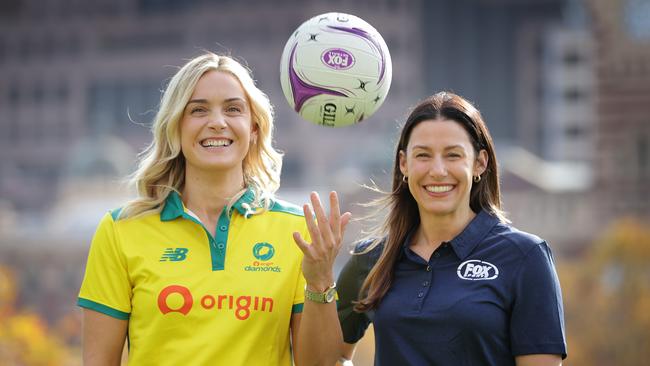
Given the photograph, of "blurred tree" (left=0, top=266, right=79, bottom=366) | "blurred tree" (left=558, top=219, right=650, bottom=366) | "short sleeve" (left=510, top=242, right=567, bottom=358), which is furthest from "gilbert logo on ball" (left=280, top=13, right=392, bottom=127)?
"blurred tree" (left=558, top=219, right=650, bottom=366)

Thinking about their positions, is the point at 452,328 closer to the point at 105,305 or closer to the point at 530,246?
the point at 530,246

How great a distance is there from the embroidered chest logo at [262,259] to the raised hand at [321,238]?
8.5 inches

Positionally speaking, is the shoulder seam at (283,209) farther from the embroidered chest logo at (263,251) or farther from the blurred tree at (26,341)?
the blurred tree at (26,341)

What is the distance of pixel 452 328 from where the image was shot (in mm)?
4590

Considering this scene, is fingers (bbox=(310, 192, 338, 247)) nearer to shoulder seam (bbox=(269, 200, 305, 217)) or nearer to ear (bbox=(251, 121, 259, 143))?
shoulder seam (bbox=(269, 200, 305, 217))

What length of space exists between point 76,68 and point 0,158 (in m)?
8.35

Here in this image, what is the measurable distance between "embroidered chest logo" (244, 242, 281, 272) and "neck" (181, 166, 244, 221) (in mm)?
227

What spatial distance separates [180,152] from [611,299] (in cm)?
4497

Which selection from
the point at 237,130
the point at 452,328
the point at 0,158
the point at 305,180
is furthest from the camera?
the point at 0,158

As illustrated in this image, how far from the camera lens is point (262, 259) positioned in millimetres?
4969

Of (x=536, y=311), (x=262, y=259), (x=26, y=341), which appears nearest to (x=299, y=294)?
(x=262, y=259)

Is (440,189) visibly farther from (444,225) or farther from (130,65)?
(130,65)

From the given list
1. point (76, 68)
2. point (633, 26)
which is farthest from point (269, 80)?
point (633, 26)

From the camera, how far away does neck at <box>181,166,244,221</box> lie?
5.10 meters
